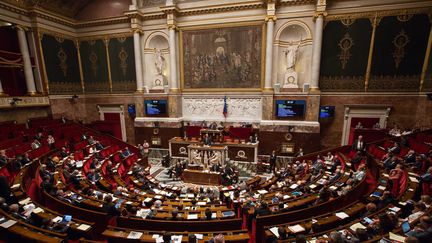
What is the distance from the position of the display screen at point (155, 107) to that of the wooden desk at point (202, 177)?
6770 mm

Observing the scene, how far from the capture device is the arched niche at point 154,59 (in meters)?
17.0

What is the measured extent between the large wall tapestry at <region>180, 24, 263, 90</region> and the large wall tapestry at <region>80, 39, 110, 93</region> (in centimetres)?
723

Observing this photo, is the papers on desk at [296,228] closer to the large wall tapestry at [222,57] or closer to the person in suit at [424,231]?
the person in suit at [424,231]

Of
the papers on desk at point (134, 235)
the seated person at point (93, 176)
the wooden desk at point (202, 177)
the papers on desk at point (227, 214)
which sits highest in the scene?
the papers on desk at point (134, 235)

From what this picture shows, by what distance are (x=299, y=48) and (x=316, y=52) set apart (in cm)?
128

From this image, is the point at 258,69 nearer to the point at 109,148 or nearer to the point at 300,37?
the point at 300,37

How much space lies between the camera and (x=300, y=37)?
14664 millimetres

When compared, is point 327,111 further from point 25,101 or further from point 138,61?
point 25,101

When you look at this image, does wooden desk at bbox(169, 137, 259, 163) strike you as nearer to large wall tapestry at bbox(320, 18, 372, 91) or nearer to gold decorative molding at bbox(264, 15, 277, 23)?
large wall tapestry at bbox(320, 18, 372, 91)

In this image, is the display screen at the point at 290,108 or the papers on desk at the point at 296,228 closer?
the papers on desk at the point at 296,228

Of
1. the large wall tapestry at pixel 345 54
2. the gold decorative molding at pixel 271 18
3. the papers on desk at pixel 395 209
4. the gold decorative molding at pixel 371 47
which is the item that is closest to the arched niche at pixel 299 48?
the gold decorative molding at pixel 271 18

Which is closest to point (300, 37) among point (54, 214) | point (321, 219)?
point (321, 219)

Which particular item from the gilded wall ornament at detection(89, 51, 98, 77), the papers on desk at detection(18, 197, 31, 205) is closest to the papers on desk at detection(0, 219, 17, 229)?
the papers on desk at detection(18, 197, 31, 205)

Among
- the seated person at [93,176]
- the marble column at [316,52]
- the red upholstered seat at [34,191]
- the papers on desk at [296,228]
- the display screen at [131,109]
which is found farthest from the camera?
the display screen at [131,109]
